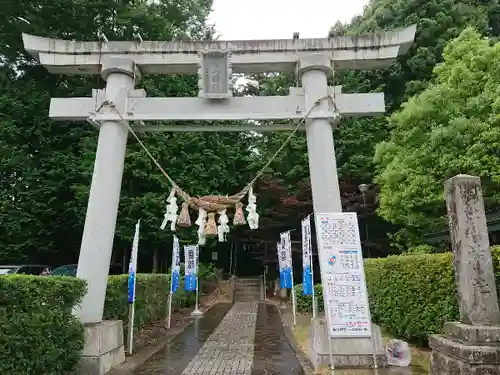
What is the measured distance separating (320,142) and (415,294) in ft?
11.5

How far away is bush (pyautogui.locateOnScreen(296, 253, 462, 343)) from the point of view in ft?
23.7

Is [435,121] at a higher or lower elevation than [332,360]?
higher

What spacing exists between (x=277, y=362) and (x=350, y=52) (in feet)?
20.7

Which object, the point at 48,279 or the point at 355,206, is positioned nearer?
the point at 48,279

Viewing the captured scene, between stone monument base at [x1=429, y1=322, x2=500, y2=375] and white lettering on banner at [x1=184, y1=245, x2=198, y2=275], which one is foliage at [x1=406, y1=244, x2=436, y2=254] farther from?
stone monument base at [x1=429, y1=322, x2=500, y2=375]

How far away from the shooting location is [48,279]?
5.90 m

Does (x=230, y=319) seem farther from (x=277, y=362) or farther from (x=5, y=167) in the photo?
(x=5, y=167)

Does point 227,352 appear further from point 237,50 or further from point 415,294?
point 237,50

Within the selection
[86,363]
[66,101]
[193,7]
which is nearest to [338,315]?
[86,363]

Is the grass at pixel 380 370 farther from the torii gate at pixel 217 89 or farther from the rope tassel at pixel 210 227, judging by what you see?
the rope tassel at pixel 210 227

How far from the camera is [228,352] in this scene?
9305mm

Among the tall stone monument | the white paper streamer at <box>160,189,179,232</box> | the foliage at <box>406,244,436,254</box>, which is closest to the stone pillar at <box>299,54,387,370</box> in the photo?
the tall stone monument

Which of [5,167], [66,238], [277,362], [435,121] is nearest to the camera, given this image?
[277,362]

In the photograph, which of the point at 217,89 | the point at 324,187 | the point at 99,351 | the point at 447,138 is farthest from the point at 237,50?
the point at 447,138
